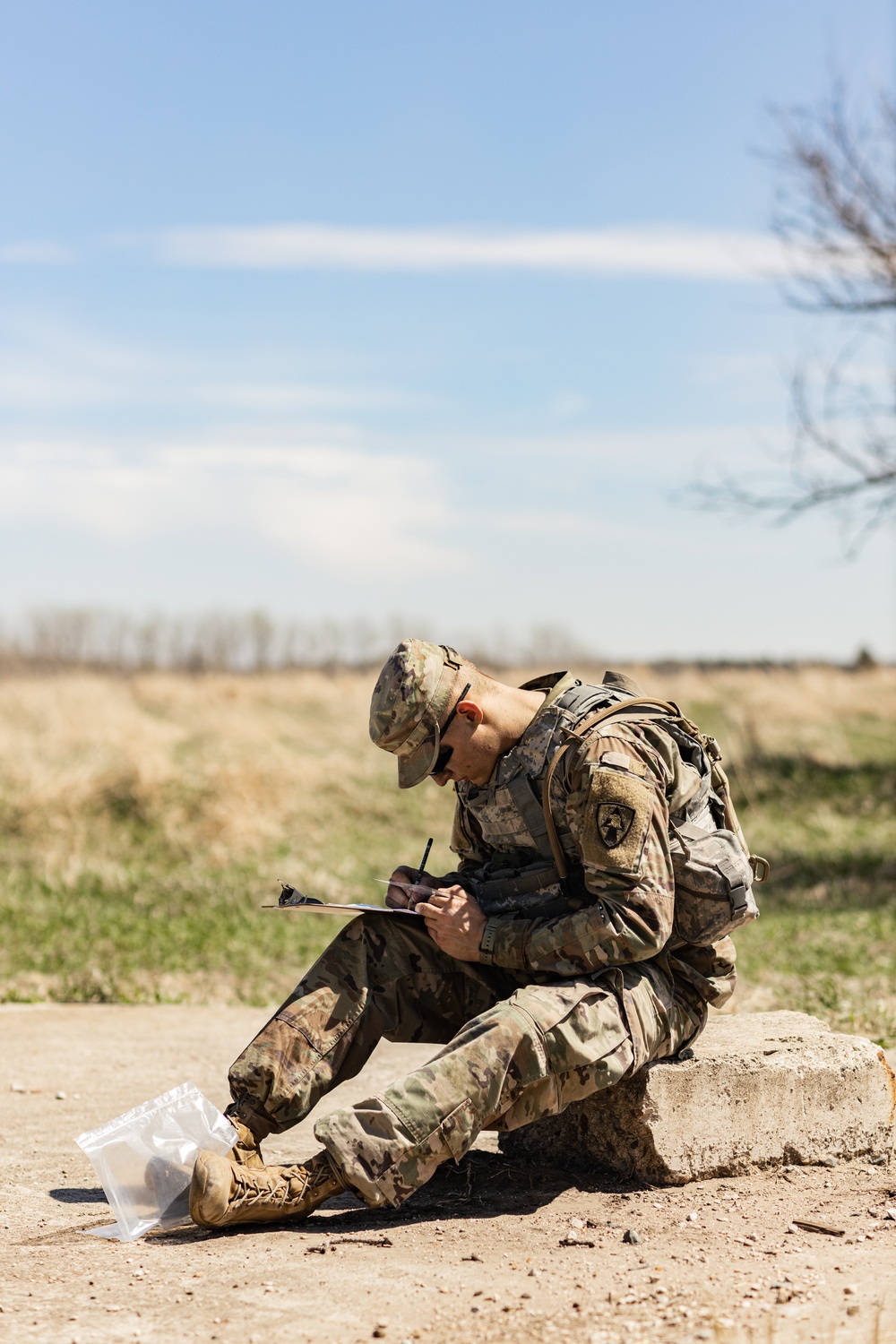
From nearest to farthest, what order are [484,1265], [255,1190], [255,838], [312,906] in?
[484,1265] → [255,1190] → [312,906] → [255,838]

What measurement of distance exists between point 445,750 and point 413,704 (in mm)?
187

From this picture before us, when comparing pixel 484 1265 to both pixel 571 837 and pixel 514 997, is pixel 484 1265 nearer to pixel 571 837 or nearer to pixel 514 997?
pixel 514 997

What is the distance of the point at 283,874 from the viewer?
10359mm

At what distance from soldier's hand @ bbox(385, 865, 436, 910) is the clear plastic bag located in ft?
2.42

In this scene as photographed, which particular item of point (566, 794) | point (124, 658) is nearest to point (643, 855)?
point (566, 794)

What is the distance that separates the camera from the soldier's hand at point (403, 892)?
3.83m

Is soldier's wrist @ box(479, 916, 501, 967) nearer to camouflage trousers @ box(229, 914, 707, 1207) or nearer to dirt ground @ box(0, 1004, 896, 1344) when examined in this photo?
camouflage trousers @ box(229, 914, 707, 1207)

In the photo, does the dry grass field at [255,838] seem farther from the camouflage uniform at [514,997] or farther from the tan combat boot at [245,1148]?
the tan combat boot at [245,1148]

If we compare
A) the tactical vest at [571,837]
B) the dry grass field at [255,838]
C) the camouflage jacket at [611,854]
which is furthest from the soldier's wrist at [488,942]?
the dry grass field at [255,838]

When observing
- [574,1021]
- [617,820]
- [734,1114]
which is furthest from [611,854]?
[734,1114]

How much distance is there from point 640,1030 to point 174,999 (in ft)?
13.0

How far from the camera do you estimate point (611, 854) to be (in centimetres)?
347

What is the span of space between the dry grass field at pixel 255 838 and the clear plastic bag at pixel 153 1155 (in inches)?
123

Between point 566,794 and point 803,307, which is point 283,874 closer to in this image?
point 566,794
